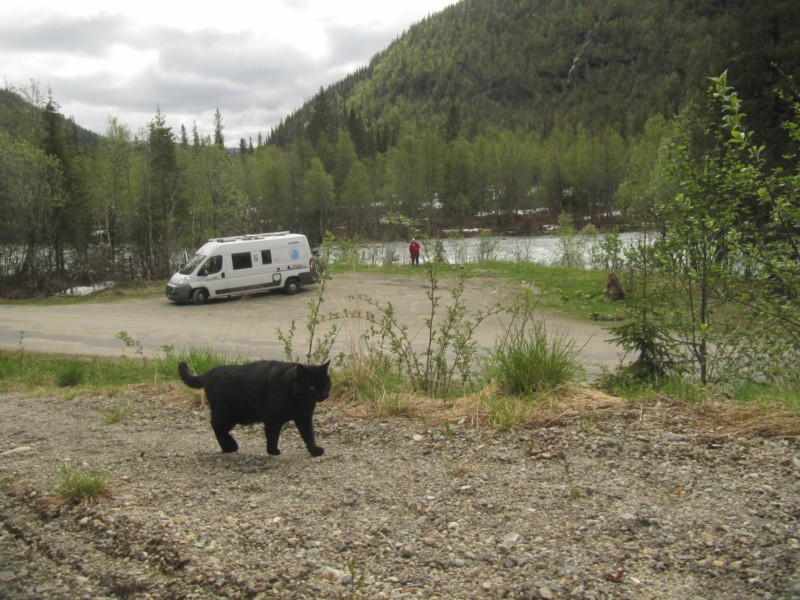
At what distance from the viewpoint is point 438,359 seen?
24.6ft

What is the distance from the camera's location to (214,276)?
2725 centimetres

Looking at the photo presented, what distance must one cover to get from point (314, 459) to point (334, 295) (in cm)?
2258

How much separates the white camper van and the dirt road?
57 centimetres

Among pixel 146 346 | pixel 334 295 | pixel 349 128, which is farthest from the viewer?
pixel 349 128

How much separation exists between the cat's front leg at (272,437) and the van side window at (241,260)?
23293 mm

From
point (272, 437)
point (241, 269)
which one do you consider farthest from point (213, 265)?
point (272, 437)

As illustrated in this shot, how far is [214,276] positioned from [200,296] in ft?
3.46

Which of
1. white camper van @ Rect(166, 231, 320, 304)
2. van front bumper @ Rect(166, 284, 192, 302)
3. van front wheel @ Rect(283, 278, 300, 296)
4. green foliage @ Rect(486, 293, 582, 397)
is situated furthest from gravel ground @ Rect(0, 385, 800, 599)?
van front wheel @ Rect(283, 278, 300, 296)

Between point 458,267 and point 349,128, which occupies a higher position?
point 349,128

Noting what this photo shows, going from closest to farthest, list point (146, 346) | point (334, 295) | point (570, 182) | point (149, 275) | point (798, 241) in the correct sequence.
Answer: point (798, 241) < point (146, 346) < point (334, 295) < point (149, 275) < point (570, 182)

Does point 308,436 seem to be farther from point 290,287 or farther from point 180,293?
point 290,287

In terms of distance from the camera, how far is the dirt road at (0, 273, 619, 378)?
17984 mm

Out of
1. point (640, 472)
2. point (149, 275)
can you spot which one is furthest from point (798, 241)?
point (149, 275)

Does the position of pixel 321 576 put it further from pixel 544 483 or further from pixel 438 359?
pixel 438 359
